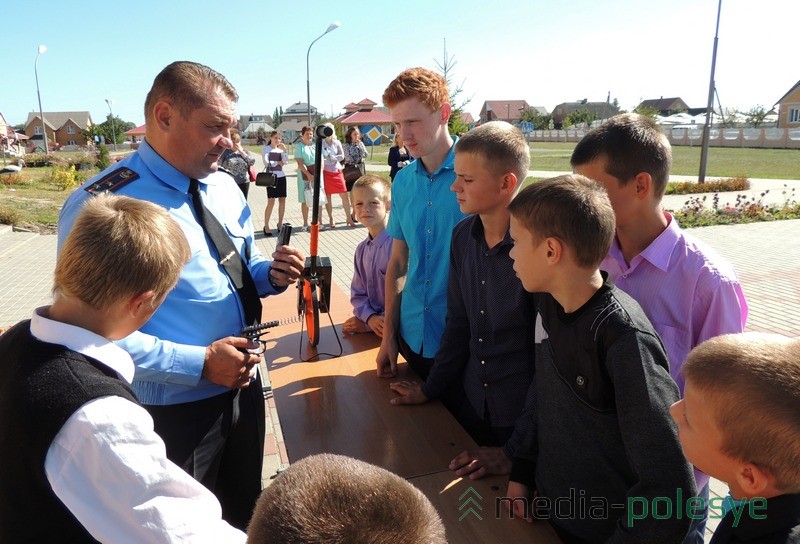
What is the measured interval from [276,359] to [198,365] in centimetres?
101

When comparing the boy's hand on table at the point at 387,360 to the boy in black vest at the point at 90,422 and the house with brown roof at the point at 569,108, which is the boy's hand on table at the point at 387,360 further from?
the house with brown roof at the point at 569,108

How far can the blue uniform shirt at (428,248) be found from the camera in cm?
253

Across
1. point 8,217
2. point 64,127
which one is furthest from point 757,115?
point 64,127

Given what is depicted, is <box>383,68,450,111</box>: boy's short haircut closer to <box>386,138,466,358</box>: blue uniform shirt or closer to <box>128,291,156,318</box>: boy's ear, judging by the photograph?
<box>386,138,466,358</box>: blue uniform shirt

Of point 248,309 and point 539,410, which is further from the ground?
point 248,309

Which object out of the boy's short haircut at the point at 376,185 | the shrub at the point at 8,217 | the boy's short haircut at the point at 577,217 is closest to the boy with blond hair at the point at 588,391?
the boy's short haircut at the point at 577,217

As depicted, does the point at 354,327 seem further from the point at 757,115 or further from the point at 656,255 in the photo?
the point at 757,115

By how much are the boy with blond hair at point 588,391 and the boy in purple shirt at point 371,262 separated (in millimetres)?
1469

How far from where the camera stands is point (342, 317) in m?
3.40

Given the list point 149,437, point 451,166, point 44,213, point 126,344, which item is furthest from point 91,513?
point 44,213

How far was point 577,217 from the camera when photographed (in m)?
1.46

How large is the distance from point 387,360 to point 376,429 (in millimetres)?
532

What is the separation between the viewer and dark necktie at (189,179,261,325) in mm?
1951

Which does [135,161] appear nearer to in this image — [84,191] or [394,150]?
[84,191]
